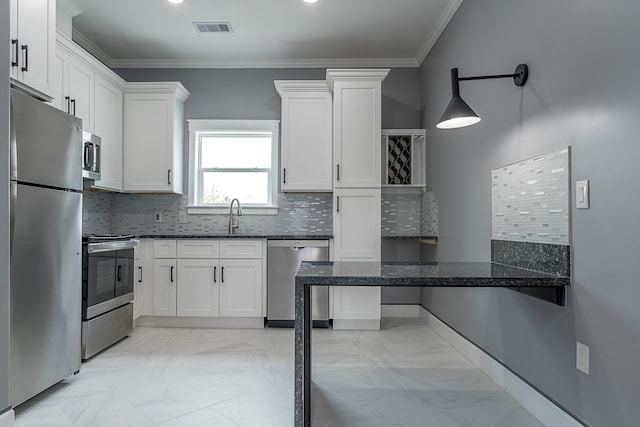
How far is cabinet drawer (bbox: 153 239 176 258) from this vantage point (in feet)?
13.0

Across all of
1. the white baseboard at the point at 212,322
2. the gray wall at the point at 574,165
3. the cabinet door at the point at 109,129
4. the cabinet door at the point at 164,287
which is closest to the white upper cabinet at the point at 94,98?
the cabinet door at the point at 109,129

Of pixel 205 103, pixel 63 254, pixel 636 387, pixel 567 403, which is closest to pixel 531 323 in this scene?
pixel 567 403

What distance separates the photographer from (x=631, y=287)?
147 cm

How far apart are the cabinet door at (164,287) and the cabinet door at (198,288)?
6 centimetres

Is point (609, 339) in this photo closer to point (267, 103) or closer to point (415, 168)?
point (415, 168)

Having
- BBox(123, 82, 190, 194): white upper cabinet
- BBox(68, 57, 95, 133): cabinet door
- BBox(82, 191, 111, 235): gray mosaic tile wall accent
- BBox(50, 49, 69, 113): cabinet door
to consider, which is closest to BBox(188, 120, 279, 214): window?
BBox(123, 82, 190, 194): white upper cabinet

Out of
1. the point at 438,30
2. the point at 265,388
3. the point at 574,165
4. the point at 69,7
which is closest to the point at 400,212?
the point at 438,30

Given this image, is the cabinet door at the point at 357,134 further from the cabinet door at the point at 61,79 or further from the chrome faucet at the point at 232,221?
the cabinet door at the point at 61,79

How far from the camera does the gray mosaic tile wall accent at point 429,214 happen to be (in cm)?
392

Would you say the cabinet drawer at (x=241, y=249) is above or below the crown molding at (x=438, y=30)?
below

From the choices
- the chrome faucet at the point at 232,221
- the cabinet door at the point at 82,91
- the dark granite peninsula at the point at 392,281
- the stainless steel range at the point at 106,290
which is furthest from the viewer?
the chrome faucet at the point at 232,221

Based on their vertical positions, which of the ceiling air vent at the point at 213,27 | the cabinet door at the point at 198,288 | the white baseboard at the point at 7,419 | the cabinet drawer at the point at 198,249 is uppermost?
the ceiling air vent at the point at 213,27

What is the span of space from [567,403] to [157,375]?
2.40 meters

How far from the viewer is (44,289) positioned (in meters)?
2.35
